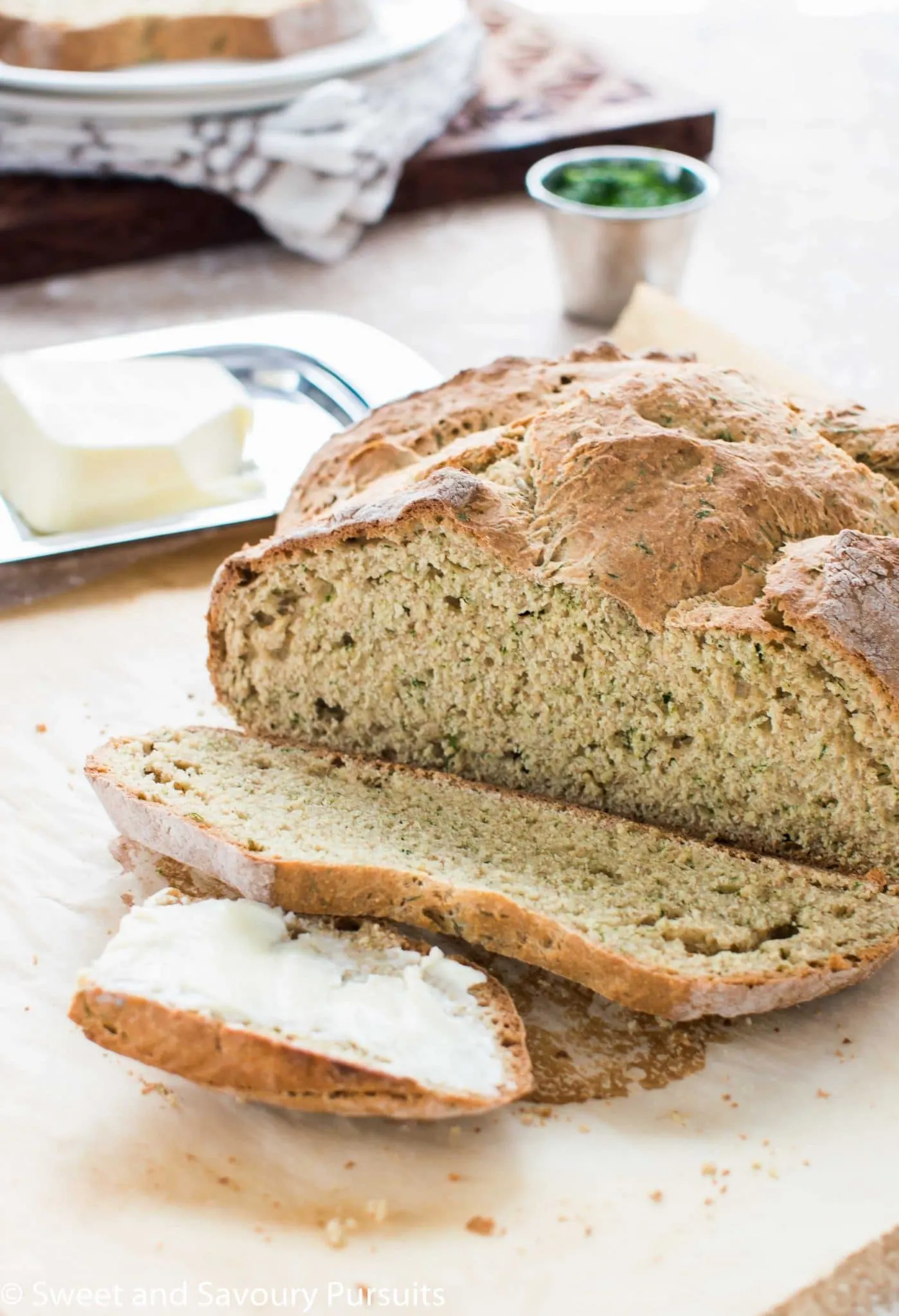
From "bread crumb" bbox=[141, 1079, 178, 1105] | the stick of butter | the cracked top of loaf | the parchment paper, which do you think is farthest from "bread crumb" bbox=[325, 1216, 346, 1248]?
the stick of butter

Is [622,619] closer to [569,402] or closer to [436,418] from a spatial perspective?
[569,402]

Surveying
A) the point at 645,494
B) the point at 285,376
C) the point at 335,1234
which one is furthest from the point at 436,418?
the point at 335,1234

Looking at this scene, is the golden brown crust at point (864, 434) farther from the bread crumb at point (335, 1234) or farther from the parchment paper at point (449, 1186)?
the bread crumb at point (335, 1234)

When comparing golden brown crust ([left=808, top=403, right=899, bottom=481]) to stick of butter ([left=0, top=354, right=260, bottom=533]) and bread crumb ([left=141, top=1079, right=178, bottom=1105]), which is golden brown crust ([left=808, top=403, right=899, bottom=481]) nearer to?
stick of butter ([left=0, top=354, right=260, bottom=533])

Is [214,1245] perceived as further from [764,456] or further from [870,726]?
[764,456]

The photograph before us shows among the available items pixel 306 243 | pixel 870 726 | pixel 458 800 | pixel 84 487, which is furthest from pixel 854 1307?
pixel 306 243

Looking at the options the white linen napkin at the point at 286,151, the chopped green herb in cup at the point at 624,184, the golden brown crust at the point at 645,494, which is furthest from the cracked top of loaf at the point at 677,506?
Result: the white linen napkin at the point at 286,151

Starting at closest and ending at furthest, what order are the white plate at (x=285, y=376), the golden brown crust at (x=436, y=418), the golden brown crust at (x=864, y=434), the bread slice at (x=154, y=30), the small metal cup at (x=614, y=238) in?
the golden brown crust at (x=864, y=434) < the golden brown crust at (x=436, y=418) < the white plate at (x=285, y=376) < the small metal cup at (x=614, y=238) < the bread slice at (x=154, y=30)
